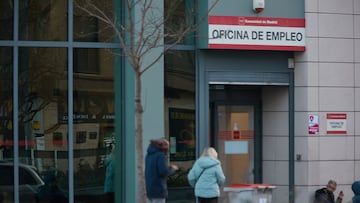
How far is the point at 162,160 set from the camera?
1159cm

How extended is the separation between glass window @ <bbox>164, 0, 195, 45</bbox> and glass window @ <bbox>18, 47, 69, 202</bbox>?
209 cm

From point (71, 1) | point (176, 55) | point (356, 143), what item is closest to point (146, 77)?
point (176, 55)

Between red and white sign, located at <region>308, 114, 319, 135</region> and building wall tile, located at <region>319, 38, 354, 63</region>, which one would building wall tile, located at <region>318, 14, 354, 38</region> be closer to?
building wall tile, located at <region>319, 38, 354, 63</region>

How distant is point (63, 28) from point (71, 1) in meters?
0.52

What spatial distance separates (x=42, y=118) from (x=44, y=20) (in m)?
1.83

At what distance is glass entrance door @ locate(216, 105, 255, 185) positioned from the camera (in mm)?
16078

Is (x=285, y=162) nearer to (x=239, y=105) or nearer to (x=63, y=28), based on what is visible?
(x=239, y=105)

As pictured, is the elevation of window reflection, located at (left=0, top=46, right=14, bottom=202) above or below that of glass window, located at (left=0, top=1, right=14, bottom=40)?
below

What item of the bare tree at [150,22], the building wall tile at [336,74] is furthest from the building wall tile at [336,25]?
the bare tree at [150,22]

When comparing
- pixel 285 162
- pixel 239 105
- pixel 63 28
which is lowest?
pixel 285 162

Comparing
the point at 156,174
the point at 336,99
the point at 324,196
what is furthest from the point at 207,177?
the point at 336,99

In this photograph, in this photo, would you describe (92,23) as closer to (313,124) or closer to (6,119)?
(6,119)

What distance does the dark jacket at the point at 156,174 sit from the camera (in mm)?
11594

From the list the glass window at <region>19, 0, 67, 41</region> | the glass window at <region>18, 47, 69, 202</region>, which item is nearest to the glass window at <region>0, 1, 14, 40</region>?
the glass window at <region>19, 0, 67, 41</region>
